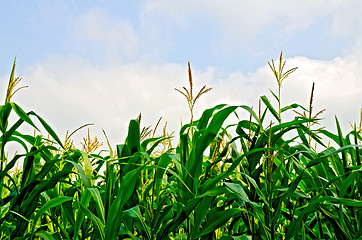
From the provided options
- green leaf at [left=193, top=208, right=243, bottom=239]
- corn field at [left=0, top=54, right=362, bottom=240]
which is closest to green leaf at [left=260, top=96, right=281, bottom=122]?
corn field at [left=0, top=54, right=362, bottom=240]

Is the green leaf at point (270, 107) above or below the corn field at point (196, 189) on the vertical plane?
above

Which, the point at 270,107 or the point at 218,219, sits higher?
the point at 270,107

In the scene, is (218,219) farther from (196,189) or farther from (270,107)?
(270,107)

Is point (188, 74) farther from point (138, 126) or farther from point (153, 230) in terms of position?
point (153, 230)

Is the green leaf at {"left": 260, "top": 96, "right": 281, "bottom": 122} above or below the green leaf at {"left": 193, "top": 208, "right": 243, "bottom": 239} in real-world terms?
above

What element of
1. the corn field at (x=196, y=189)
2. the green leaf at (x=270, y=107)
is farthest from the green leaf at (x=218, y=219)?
the green leaf at (x=270, y=107)

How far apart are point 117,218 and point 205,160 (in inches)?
32.4

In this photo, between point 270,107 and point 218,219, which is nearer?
point 218,219

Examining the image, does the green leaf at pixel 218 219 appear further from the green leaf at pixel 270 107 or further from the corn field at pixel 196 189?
the green leaf at pixel 270 107

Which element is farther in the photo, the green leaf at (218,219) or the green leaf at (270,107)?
the green leaf at (270,107)

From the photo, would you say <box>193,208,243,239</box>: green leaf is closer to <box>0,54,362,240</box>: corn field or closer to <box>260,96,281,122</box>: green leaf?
<box>0,54,362,240</box>: corn field

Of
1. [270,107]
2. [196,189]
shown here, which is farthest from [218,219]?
[270,107]

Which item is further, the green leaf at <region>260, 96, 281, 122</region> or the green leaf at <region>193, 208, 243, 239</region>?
the green leaf at <region>260, 96, 281, 122</region>

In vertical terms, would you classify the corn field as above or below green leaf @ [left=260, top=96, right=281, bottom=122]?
below
